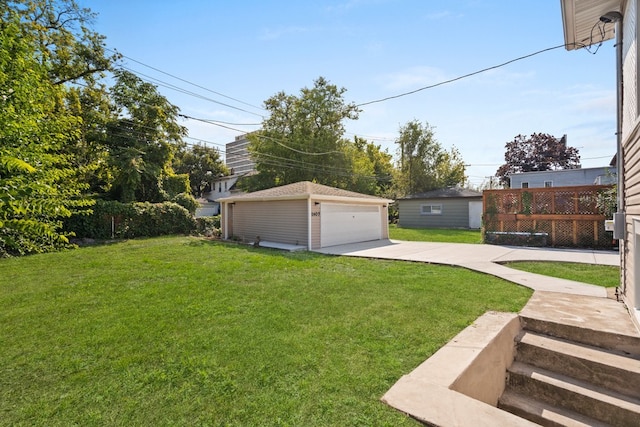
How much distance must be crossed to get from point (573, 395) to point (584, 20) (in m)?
5.10

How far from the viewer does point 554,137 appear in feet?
111

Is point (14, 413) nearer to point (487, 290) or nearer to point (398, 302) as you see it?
point (398, 302)

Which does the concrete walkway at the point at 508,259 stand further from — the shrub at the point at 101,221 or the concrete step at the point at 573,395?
the shrub at the point at 101,221

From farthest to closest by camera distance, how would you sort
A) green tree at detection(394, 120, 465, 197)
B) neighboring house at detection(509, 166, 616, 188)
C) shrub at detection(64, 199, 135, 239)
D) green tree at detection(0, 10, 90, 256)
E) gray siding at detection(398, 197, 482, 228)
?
green tree at detection(394, 120, 465, 197) → gray siding at detection(398, 197, 482, 228) → neighboring house at detection(509, 166, 616, 188) → shrub at detection(64, 199, 135, 239) → green tree at detection(0, 10, 90, 256)

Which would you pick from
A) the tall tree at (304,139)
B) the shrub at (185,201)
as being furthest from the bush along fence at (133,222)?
the tall tree at (304,139)

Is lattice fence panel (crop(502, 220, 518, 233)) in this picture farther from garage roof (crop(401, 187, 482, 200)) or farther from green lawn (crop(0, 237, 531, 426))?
garage roof (crop(401, 187, 482, 200))

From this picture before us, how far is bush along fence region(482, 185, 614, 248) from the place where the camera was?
1044cm

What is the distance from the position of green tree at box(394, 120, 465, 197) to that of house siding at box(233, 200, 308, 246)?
17595mm

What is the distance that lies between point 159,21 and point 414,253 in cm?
1047

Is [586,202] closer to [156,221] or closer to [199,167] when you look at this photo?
[156,221]

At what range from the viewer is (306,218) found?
11438mm

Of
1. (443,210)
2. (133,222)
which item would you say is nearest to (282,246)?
(133,222)

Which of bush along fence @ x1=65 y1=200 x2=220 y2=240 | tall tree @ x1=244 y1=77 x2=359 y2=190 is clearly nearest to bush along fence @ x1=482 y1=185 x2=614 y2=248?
bush along fence @ x1=65 y1=200 x2=220 y2=240

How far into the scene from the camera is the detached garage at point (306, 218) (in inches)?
455
